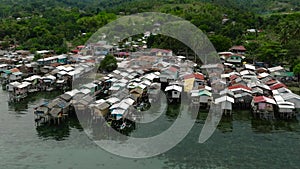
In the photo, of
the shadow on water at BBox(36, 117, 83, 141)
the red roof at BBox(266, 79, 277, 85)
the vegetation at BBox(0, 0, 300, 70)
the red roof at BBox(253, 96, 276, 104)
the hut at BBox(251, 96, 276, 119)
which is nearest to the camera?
the shadow on water at BBox(36, 117, 83, 141)

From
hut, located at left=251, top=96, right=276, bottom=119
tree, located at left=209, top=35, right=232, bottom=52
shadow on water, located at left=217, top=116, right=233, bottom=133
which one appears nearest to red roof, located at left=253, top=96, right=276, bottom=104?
hut, located at left=251, top=96, right=276, bottom=119

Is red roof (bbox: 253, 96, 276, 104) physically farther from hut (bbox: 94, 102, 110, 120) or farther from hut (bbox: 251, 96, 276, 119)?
hut (bbox: 94, 102, 110, 120)

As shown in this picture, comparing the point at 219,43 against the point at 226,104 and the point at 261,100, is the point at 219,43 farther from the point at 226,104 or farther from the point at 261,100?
the point at 226,104

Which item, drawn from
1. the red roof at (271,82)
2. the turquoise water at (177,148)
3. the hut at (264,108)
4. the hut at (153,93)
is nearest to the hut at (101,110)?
the turquoise water at (177,148)

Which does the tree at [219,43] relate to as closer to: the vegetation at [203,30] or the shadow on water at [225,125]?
the vegetation at [203,30]

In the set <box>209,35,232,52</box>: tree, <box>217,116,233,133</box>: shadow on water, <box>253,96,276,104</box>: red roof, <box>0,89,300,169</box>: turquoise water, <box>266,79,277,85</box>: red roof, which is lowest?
<box>0,89,300,169</box>: turquoise water

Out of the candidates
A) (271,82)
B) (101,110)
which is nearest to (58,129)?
(101,110)

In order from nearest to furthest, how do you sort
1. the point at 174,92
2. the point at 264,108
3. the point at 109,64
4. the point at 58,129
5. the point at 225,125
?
the point at 58,129 < the point at 225,125 < the point at 264,108 < the point at 174,92 < the point at 109,64

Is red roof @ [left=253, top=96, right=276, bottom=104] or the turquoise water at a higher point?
red roof @ [left=253, top=96, right=276, bottom=104]

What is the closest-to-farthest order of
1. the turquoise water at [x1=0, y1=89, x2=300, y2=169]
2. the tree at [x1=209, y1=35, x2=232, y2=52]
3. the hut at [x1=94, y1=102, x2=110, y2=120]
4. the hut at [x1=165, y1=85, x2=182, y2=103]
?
the turquoise water at [x1=0, y1=89, x2=300, y2=169] < the hut at [x1=94, y1=102, x2=110, y2=120] < the hut at [x1=165, y1=85, x2=182, y2=103] < the tree at [x1=209, y1=35, x2=232, y2=52]
